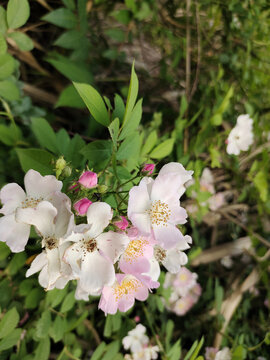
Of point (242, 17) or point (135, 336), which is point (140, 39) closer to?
point (242, 17)

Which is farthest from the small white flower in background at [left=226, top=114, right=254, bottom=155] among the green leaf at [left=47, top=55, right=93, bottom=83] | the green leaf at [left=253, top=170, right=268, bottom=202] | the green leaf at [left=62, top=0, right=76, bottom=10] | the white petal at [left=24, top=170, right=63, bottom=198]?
the white petal at [left=24, top=170, right=63, bottom=198]

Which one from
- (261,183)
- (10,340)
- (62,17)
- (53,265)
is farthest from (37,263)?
(261,183)

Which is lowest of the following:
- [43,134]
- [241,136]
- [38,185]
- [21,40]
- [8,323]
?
[8,323]

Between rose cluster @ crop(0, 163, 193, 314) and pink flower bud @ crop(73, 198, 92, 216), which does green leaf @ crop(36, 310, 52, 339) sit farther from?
pink flower bud @ crop(73, 198, 92, 216)

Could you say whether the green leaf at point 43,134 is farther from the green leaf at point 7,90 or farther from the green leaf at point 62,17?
the green leaf at point 62,17

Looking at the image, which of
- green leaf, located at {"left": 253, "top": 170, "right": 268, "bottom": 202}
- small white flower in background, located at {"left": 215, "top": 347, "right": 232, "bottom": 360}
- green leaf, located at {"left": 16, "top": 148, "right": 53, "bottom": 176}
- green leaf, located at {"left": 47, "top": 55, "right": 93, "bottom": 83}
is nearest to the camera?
green leaf, located at {"left": 16, "top": 148, "right": 53, "bottom": 176}

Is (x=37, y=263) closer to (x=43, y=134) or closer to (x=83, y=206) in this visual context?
(x=83, y=206)
